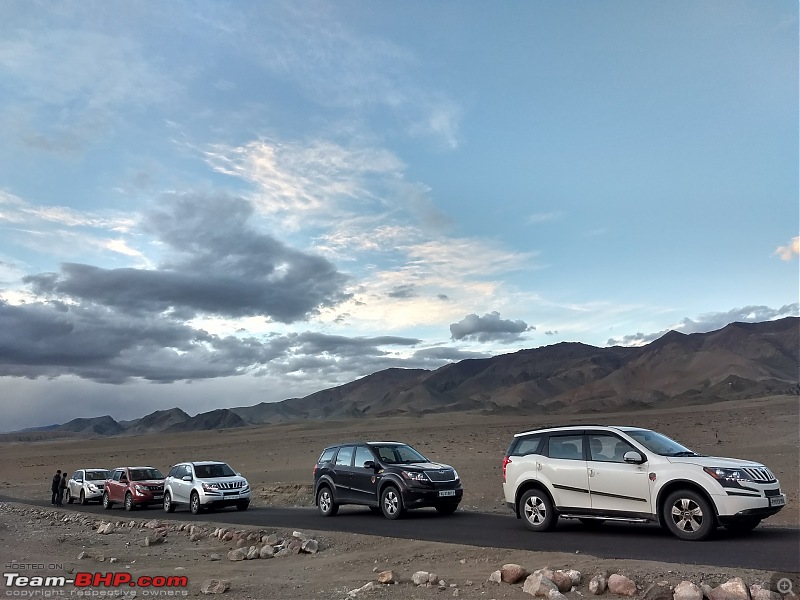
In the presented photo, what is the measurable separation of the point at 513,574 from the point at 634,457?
3564 millimetres

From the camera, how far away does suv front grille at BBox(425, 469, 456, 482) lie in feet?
52.2

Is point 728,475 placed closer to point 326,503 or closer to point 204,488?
point 326,503

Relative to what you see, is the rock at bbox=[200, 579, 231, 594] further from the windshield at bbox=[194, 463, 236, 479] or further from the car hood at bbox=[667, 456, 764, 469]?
the windshield at bbox=[194, 463, 236, 479]

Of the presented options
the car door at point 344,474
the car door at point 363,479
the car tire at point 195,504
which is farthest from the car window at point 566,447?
the car tire at point 195,504

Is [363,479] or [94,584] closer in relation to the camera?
[94,584]

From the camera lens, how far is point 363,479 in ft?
55.8

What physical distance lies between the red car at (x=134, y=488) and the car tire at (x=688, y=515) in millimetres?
18733

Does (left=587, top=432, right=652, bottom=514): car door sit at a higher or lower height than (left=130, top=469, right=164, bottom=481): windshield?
higher

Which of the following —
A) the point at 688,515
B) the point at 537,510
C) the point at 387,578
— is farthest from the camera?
the point at 537,510

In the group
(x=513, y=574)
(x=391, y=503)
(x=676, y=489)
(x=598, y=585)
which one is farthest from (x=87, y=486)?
(x=598, y=585)

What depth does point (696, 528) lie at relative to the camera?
33.8 ft

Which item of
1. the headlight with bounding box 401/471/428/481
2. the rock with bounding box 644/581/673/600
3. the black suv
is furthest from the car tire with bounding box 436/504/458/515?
the rock with bounding box 644/581/673/600

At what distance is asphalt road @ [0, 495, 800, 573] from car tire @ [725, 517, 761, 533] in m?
0.12

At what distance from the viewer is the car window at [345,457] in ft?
58.0
